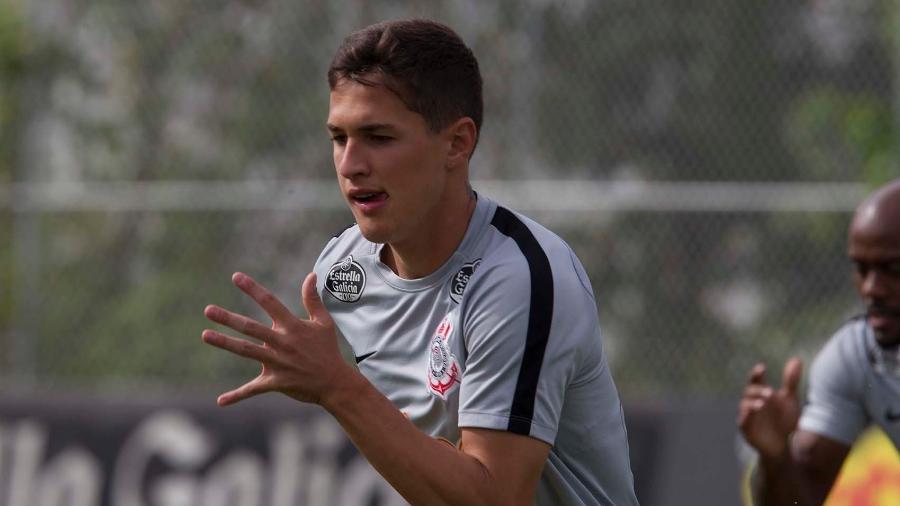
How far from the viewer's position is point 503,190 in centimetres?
1030

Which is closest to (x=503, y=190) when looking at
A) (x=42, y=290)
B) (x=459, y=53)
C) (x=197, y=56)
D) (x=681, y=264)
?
(x=681, y=264)

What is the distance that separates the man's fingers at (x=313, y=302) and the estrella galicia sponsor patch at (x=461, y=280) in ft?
1.52

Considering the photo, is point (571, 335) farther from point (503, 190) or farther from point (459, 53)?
point (503, 190)

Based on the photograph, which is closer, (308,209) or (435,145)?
(435,145)

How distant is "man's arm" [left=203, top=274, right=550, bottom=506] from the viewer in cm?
378

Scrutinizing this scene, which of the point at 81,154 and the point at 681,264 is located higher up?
the point at 81,154

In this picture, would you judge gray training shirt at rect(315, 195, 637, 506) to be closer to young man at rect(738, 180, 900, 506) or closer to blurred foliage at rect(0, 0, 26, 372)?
young man at rect(738, 180, 900, 506)

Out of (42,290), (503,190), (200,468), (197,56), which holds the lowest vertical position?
(200,468)

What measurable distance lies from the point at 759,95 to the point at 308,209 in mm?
3002

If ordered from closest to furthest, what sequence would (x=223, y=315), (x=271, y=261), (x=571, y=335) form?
(x=223, y=315) → (x=571, y=335) → (x=271, y=261)

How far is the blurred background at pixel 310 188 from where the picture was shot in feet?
30.1

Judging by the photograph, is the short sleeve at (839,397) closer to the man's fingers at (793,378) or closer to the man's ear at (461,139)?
the man's fingers at (793,378)

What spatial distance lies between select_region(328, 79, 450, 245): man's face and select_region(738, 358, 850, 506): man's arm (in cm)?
155

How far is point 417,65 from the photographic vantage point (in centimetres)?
416
